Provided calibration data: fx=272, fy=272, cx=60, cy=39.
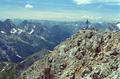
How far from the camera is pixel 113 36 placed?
292ft

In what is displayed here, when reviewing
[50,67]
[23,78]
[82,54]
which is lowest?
[23,78]

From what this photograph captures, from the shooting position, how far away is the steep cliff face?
71.9m

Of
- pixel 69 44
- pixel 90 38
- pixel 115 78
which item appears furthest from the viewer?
pixel 69 44

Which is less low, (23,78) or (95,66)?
(95,66)

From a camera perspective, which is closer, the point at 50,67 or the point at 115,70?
the point at 115,70

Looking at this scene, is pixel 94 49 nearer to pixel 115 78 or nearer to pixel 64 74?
pixel 64 74

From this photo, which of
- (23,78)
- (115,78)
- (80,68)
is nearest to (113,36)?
(80,68)

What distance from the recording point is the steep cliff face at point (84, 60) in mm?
71938

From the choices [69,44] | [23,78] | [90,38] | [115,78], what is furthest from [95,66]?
[23,78]

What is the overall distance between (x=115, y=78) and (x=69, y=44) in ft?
137

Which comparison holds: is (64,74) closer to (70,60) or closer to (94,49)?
(70,60)

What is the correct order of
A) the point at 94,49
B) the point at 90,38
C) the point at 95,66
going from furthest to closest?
the point at 90,38
the point at 94,49
the point at 95,66

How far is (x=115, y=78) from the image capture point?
64250mm

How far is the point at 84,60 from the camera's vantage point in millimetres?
87500
